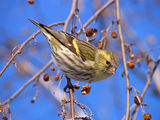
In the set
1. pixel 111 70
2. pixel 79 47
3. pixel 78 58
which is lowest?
pixel 111 70

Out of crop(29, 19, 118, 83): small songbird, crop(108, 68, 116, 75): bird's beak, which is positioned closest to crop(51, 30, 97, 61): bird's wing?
crop(29, 19, 118, 83): small songbird

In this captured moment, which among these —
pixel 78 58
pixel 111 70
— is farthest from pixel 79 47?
pixel 111 70

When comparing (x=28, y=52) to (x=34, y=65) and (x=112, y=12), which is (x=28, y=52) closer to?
(x=34, y=65)

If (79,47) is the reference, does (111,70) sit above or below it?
below

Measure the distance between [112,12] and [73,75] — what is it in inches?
101

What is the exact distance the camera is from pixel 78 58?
2.93 metres

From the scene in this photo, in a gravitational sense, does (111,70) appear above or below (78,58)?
below

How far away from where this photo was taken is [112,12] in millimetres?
4910

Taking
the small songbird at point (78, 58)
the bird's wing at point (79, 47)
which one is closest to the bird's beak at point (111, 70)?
the small songbird at point (78, 58)

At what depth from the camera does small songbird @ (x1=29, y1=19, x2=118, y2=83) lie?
2.75 m

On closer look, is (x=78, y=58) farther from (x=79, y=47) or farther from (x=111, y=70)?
(x=111, y=70)

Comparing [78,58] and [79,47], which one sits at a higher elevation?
[79,47]

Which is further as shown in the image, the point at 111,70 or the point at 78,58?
the point at 78,58

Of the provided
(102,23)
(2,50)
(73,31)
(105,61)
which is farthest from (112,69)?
(2,50)
